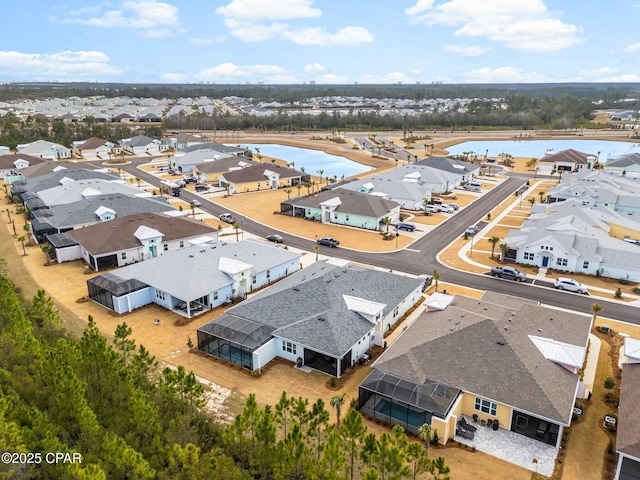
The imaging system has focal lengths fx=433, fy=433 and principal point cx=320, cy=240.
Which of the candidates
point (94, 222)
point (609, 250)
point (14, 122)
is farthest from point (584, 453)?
point (14, 122)

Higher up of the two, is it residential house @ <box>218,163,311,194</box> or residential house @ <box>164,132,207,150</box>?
residential house @ <box>164,132,207,150</box>

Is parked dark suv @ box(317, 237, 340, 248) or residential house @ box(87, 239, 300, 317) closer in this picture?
residential house @ box(87, 239, 300, 317)

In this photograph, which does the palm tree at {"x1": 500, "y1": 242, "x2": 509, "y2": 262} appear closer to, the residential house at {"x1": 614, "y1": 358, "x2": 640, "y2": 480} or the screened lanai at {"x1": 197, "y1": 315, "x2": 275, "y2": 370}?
the residential house at {"x1": 614, "y1": 358, "x2": 640, "y2": 480}

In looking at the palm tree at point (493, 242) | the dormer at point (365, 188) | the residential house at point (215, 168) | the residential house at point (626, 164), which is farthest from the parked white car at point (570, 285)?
the residential house at point (215, 168)

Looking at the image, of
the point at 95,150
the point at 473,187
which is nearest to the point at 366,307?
the point at 473,187

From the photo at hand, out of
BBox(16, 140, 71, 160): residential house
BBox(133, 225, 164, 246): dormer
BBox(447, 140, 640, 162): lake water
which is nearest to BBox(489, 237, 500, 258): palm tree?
BBox(133, 225, 164, 246): dormer

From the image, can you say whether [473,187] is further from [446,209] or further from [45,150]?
[45,150]
